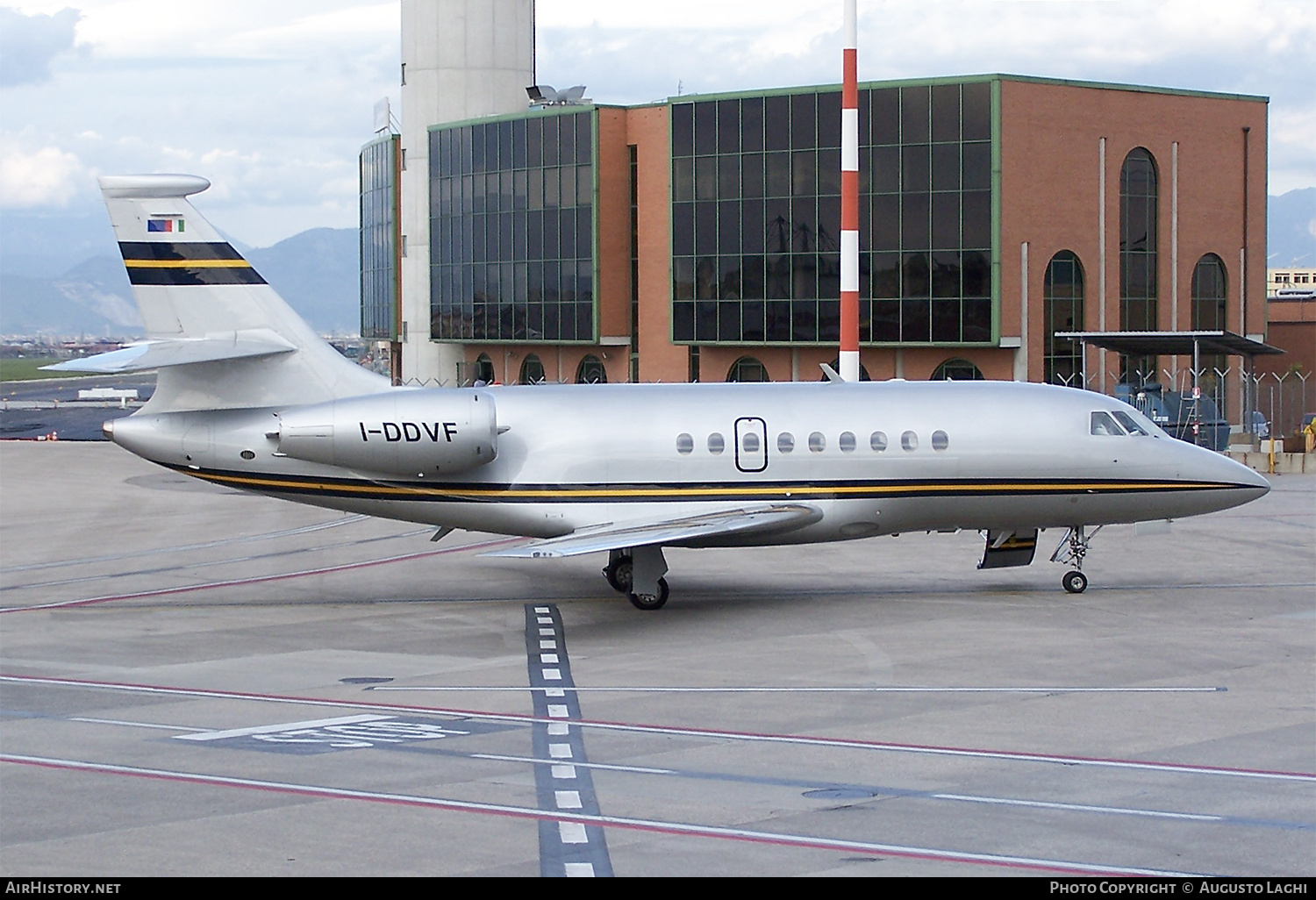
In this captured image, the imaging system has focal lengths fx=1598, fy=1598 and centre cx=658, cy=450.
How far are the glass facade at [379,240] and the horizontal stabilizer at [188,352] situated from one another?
65773 mm

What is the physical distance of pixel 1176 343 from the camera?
52.2m

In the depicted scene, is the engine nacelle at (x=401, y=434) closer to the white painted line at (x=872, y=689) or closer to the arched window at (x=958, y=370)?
the white painted line at (x=872, y=689)

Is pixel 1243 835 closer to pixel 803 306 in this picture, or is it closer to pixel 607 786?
pixel 607 786

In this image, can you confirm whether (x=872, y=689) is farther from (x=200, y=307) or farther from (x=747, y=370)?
(x=747, y=370)

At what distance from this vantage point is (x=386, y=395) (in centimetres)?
2559

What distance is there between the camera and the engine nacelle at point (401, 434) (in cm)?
2498

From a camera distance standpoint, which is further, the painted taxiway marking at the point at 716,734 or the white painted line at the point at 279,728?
the white painted line at the point at 279,728

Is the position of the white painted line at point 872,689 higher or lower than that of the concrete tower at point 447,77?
lower

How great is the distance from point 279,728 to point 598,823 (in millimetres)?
5377

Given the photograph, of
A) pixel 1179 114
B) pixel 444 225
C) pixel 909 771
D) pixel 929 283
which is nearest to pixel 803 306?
pixel 929 283

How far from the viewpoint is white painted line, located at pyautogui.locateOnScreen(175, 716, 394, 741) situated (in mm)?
16312

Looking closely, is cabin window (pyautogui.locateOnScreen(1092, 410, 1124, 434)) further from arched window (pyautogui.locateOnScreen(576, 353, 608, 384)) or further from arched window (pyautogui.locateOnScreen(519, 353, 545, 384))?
arched window (pyautogui.locateOnScreen(519, 353, 545, 384))

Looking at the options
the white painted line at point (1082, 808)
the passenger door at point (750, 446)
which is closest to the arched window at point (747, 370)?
the passenger door at point (750, 446)

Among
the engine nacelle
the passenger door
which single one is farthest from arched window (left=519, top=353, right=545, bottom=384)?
the passenger door
